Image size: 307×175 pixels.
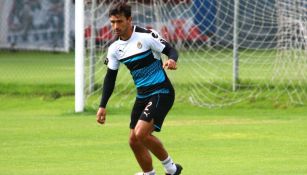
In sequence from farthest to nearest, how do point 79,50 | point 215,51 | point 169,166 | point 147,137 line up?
point 215,51, point 79,50, point 169,166, point 147,137

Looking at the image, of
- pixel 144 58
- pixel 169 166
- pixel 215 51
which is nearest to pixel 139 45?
pixel 144 58

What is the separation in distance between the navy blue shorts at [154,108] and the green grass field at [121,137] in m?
0.84

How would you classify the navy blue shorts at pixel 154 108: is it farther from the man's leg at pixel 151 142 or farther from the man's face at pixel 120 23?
the man's face at pixel 120 23

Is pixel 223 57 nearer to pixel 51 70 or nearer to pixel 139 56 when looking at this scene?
pixel 51 70

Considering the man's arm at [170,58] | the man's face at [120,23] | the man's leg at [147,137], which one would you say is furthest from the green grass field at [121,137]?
the man's face at [120,23]

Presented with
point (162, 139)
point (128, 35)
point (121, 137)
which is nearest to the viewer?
point (128, 35)

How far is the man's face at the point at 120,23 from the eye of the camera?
36.7 feet

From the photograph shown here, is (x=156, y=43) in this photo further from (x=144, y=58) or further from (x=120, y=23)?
(x=120, y=23)

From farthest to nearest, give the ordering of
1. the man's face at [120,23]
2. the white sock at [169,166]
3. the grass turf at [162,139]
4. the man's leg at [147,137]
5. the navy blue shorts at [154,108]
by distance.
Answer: the grass turf at [162,139] < the white sock at [169,166] < the navy blue shorts at [154,108] < the man's leg at [147,137] < the man's face at [120,23]

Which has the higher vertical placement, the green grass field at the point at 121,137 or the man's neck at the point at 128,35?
the man's neck at the point at 128,35

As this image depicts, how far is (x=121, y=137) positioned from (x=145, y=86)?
4608 millimetres

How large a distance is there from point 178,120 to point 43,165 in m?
6.35

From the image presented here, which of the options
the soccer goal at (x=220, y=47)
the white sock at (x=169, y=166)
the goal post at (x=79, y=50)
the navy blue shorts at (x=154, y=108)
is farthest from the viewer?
the soccer goal at (x=220, y=47)

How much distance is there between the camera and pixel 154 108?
11.5 meters
